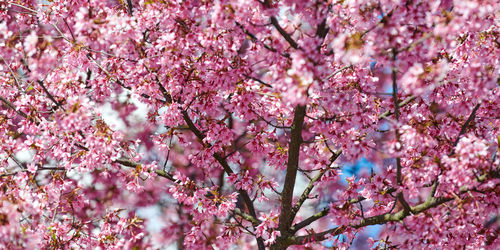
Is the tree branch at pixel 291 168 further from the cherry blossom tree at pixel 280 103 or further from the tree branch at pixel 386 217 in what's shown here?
the tree branch at pixel 386 217

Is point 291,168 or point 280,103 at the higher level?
point 280,103

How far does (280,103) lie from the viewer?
19.7ft

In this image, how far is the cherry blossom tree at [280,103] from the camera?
4.40 meters

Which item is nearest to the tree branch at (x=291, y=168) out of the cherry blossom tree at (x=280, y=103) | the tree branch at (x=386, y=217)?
the cherry blossom tree at (x=280, y=103)

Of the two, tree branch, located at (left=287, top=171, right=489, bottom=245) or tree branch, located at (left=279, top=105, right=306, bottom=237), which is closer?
tree branch, located at (left=287, top=171, right=489, bottom=245)

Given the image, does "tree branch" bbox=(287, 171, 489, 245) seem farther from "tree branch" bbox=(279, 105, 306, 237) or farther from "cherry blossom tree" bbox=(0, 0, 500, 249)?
"tree branch" bbox=(279, 105, 306, 237)

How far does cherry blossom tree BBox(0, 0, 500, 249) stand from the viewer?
440 cm

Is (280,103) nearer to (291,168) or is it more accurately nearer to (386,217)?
(291,168)

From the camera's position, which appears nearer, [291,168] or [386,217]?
[386,217]

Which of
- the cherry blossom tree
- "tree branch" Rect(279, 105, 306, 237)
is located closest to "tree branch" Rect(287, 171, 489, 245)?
→ the cherry blossom tree

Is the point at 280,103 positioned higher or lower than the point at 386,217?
higher

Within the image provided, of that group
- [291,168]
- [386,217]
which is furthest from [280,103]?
[386,217]

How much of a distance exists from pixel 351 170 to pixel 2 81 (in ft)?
21.6

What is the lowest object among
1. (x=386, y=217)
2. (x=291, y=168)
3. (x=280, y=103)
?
(x=386, y=217)
